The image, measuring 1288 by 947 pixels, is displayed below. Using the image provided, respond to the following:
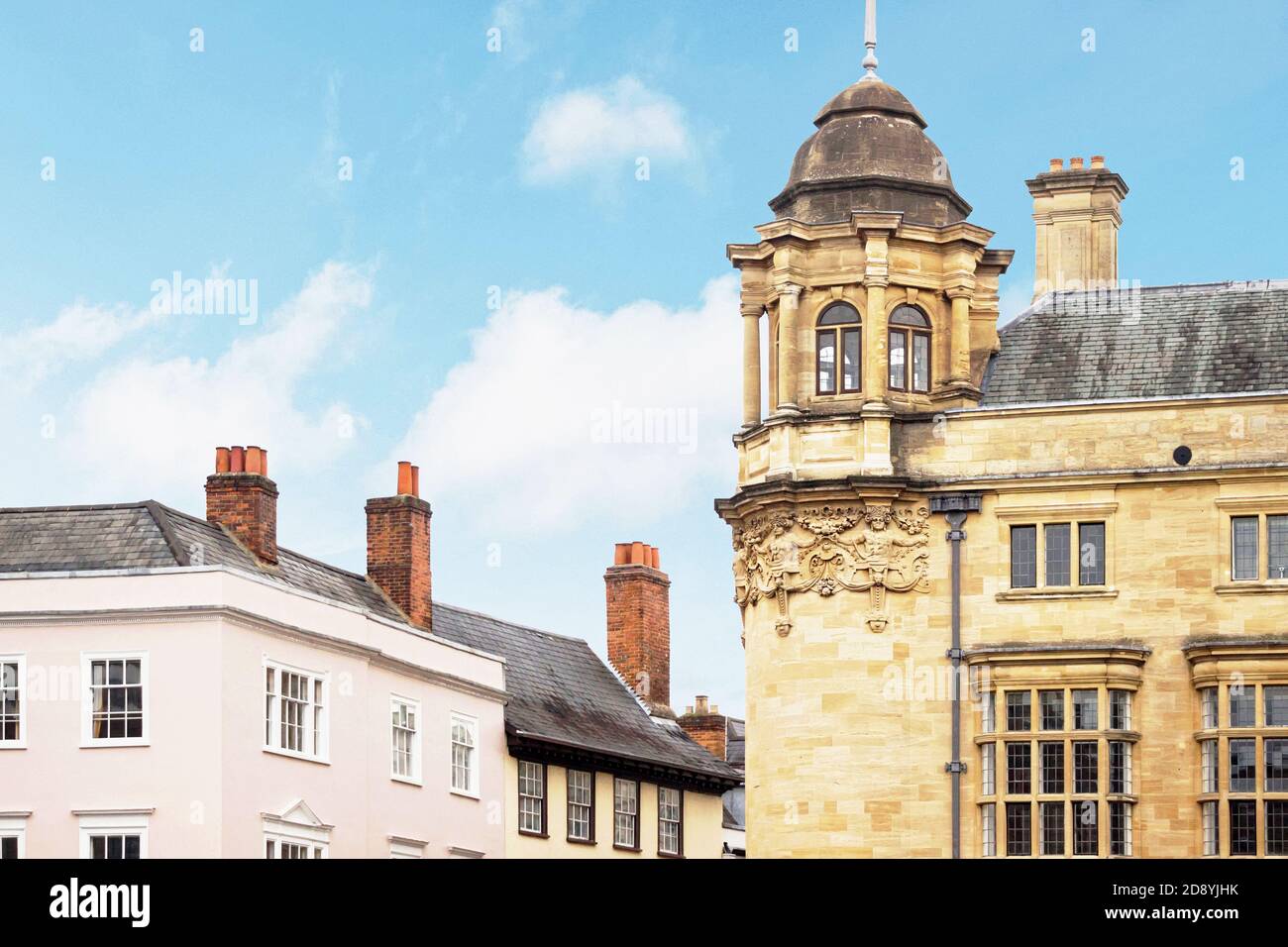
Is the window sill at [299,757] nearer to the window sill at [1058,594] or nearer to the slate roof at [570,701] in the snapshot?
the slate roof at [570,701]

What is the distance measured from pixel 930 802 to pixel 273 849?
38.0 ft

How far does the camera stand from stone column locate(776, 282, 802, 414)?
46.4 metres

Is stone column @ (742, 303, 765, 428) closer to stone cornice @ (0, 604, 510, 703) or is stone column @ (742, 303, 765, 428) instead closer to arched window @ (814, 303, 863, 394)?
arched window @ (814, 303, 863, 394)

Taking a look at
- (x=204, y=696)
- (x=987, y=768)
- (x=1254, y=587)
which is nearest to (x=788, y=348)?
(x=987, y=768)

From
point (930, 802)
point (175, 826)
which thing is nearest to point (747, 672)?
point (930, 802)

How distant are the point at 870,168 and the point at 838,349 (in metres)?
3.51

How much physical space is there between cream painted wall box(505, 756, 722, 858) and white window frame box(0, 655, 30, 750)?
12.6 meters

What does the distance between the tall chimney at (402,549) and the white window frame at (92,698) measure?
34.0 feet

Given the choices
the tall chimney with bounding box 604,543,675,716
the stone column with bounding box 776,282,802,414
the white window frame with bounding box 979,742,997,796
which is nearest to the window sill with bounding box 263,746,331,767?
the stone column with bounding box 776,282,802,414

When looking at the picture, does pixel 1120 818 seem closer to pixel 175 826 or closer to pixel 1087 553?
pixel 1087 553
